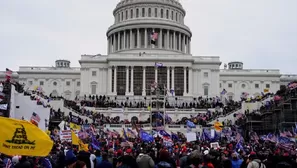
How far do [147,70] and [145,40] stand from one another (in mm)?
15263

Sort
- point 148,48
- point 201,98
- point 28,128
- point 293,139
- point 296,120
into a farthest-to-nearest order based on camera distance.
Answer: point 148,48 < point 201,98 < point 296,120 < point 293,139 < point 28,128

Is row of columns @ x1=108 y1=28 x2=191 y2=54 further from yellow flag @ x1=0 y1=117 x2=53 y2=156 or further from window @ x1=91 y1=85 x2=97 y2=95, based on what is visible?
yellow flag @ x1=0 y1=117 x2=53 y2=156

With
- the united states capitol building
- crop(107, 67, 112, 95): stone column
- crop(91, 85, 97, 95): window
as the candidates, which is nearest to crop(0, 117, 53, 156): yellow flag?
the united states capitol building

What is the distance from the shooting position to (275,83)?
11319 cm

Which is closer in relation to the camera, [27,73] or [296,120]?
[296,120]

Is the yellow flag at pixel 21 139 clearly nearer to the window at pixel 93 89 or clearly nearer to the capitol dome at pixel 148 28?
the window at pixel 93 89

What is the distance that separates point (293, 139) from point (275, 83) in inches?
3350

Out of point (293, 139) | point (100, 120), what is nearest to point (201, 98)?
point (100, 120)

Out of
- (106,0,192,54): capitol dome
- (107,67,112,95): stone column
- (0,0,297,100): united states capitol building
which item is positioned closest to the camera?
(107,67,112,95): stone column

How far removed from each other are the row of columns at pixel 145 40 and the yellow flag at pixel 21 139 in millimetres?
101635

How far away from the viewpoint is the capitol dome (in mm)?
114369

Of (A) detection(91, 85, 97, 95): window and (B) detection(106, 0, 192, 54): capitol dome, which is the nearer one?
(A) detection(91, 85, 97, 95): window

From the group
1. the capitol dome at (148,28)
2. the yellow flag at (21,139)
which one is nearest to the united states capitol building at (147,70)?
the capitol dome at (148,28)

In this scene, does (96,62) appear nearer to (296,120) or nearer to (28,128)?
(296,120)
